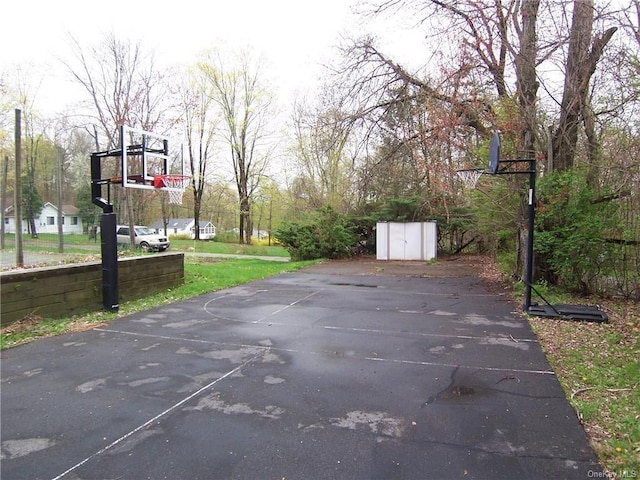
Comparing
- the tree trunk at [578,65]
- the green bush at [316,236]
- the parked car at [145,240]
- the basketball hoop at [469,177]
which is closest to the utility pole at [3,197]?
the parked car at [145,240]

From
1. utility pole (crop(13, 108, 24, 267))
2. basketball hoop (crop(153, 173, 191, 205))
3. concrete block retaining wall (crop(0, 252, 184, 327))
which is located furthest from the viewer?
utility pole (crop(13, 108, 24, 267))

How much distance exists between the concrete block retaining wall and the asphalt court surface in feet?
3.90

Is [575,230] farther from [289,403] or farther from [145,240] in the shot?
[145,240]

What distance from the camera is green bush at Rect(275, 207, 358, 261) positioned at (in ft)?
68.1

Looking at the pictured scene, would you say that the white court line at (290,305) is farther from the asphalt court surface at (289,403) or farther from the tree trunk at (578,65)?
the tree trunk at (578,65)

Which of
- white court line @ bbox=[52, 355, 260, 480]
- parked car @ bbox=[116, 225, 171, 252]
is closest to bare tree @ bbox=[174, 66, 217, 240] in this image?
parked car @ bbox=[116, 225, 171, 252]

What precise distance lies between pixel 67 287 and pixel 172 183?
3147 mm

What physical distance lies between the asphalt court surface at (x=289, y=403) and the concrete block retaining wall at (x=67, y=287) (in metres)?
1.19

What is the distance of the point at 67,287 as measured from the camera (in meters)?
7.25

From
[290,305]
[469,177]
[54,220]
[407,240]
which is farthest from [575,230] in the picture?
[54,220]

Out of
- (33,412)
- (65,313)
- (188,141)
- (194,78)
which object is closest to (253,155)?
(188,141)

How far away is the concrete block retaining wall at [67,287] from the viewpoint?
6.41 meters

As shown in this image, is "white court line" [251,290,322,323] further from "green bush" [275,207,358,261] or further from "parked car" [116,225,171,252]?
"parked car" [116,225,171,252]

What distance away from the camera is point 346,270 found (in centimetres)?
1588
